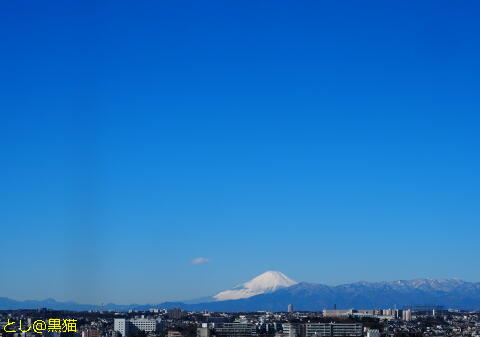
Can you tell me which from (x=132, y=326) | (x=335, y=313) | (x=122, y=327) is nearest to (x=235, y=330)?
(x=132, y=326)

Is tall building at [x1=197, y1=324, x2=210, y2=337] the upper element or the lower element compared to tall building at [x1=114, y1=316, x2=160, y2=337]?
lower

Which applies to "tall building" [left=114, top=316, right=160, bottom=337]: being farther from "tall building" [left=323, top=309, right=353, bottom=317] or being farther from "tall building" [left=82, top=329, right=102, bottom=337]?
"tall building" [left=323, top=309, right=353, bottom=317]

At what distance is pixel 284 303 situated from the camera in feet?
564

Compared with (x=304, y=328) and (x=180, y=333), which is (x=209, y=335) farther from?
(x=304, y=328)

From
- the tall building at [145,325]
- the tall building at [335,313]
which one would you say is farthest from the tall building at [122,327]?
the tall building at [335,313]

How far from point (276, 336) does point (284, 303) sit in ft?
421

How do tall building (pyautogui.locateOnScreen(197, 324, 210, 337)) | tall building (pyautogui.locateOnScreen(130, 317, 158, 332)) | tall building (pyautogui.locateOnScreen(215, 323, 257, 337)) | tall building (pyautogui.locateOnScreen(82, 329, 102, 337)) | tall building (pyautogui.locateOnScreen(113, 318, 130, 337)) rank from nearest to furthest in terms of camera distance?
tall building (pyautogui.locateOnScreen(82, 329, 102, 337)) < tall building (pyautogui.locateOnScreen(197, 324, 210, 337)) < tall building (pyautogui.locateOnScreen(215, 323, 257, 337)) < tall building (pyautogui.locateOnScreen(113, 318, 130, 337)) < tall building (pyautogui.locateOnScreen(130, 317, 158, 332))

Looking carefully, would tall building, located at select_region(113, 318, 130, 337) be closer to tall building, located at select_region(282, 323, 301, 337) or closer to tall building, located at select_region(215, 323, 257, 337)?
tall building, located at select_region(215, 323, 257, 337)

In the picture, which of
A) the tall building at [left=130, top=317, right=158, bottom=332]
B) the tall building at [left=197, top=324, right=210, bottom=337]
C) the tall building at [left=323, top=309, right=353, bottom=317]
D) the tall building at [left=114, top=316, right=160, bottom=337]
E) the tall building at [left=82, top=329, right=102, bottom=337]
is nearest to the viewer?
the tall building at [left=82, top=329, right=102, bottom=337]

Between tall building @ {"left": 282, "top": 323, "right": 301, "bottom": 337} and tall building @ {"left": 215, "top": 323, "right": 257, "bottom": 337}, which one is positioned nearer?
tall building @ {"left": 282, "top": 323, "right": 301, "bottom": 337}

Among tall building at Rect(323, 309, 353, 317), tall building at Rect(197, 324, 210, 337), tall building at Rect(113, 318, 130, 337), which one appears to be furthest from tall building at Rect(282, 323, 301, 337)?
tall building at Rect(323, 309, 353, 317)

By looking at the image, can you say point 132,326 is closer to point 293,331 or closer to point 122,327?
point 122,327

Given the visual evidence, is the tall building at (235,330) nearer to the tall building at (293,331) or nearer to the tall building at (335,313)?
the tall building at (293,331)

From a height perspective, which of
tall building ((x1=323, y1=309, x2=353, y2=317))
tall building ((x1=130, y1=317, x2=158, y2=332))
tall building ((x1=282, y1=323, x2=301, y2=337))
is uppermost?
tall building ((x1=323, y1=309, x2=353, y2=317))
